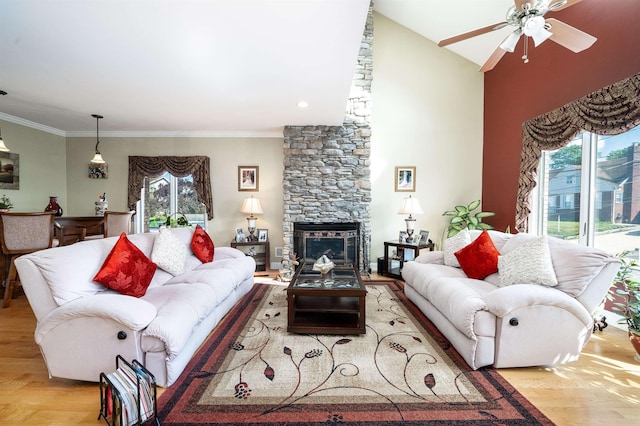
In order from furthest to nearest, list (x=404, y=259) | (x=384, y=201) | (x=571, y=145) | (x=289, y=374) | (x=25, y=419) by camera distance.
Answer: (x=384, y=201), (x=404, y=259), (x=571, y=145), (x=289, y=374), (x=25, y=419)

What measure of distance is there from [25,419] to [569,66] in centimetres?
530

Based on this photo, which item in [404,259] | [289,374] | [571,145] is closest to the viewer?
[289,374]

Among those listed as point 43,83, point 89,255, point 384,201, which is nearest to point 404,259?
point 384,201

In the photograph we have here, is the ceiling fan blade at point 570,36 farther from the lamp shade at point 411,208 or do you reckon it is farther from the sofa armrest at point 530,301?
the lamp shade at point 411,208

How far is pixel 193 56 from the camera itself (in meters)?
2.57

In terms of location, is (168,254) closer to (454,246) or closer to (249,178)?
(249,178)

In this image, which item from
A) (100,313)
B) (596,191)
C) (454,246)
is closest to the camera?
(100,313)

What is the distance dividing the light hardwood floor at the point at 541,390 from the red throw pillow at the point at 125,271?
2.09ft

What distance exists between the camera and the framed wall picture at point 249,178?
5223mm

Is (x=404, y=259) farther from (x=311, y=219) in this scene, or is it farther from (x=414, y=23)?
(x=414, y=23)

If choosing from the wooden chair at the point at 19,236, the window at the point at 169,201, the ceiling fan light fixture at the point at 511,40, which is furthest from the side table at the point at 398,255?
the wooden chair at the point at 19,236

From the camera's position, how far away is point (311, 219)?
189 inches

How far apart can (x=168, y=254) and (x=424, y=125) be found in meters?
4.45

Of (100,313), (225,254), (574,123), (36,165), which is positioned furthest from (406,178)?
(36,165)
